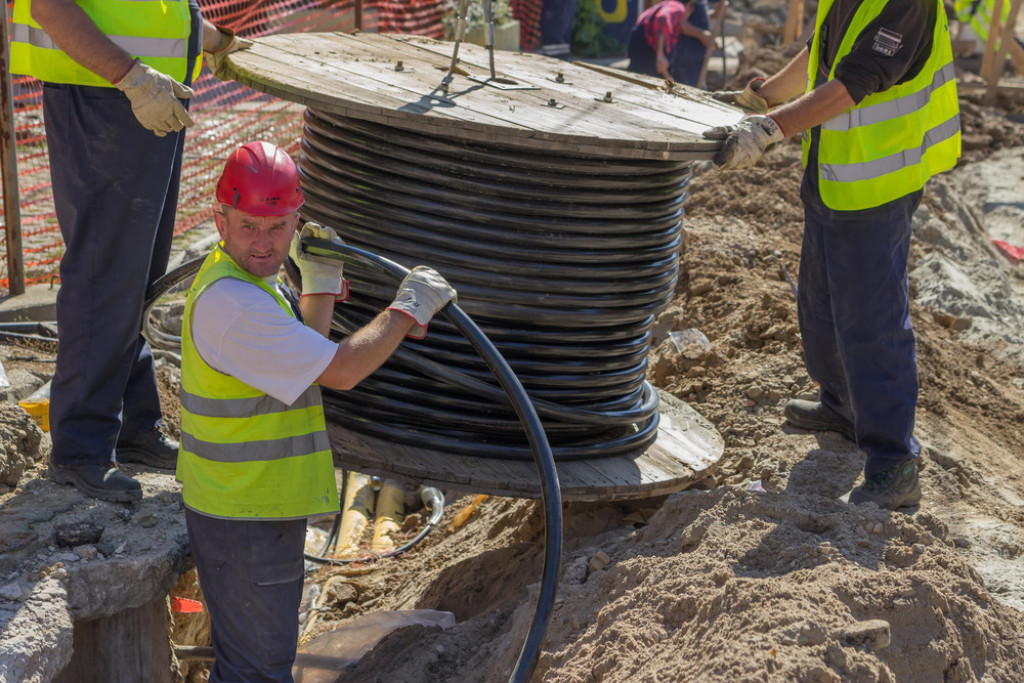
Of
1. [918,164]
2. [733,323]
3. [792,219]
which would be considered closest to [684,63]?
[792,219]

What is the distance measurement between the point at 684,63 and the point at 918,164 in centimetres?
699

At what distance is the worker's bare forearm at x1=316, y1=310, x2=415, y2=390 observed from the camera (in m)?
2.55

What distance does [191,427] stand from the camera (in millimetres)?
2760

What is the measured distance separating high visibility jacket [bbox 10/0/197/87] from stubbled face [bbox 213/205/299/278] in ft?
2.88

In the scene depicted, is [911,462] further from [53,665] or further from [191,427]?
[53,665]

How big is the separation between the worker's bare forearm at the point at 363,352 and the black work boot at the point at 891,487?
82.3 inches

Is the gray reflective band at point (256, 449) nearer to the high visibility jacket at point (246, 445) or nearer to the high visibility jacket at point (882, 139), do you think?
the high visibility jacket at point (246, 445)

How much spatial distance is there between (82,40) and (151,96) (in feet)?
0.88

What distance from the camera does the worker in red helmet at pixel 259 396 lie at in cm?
254

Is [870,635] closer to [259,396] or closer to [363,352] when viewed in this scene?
[363,352]

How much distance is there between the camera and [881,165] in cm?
379

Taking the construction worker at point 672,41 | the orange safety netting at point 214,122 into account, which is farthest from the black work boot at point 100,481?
the construction worker at point 672,41

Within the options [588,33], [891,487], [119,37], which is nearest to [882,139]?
[891,487]

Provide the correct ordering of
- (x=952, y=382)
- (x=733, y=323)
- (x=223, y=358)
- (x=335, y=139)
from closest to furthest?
(x=223, y=358)
(x=335, y=139)
(x=952, y=382)
(x=733, y=323)
